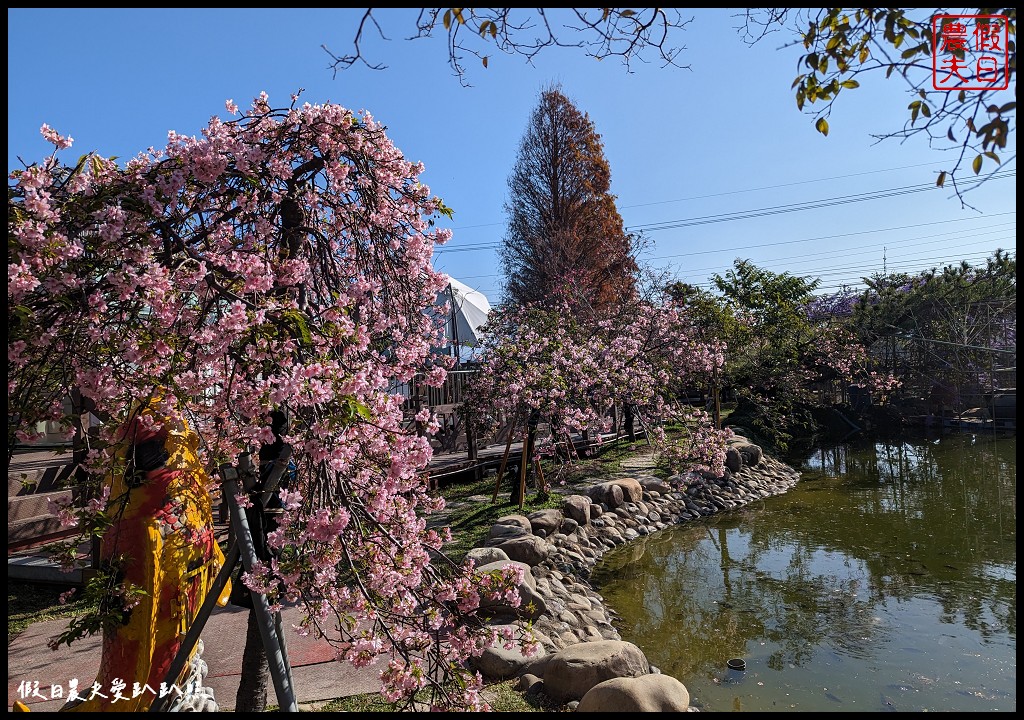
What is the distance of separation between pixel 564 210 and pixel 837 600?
19.0m

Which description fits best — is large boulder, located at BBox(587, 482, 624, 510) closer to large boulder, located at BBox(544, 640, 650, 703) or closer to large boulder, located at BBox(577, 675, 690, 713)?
large boulder, located at BBox(544, 640, 650, 703)

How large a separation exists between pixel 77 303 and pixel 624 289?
20.5 meters

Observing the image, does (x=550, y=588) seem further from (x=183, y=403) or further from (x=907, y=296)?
(x=907, y=296)

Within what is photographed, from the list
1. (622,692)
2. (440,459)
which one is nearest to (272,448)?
(622,692)

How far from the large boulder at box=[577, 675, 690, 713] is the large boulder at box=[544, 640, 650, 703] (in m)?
0.27

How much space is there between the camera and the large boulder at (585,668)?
4.16 metres

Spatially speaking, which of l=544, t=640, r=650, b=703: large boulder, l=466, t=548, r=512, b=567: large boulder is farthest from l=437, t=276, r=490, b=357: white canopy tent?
l=544, t=640, r=650, b=703: large boulder

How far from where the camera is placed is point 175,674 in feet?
8.64

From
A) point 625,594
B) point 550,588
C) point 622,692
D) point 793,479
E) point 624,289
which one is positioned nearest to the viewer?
point 622,692

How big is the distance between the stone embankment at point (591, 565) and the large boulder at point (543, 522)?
1cm

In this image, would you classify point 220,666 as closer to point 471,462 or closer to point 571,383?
point 571,383

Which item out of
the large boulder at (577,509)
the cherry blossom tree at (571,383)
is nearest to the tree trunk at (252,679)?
the cherry blossom tree at (571,383)

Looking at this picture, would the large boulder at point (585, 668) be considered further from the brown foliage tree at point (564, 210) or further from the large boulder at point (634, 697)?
the brown foliage tree at point (564, 210)

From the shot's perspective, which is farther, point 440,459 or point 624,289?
point 624,289
